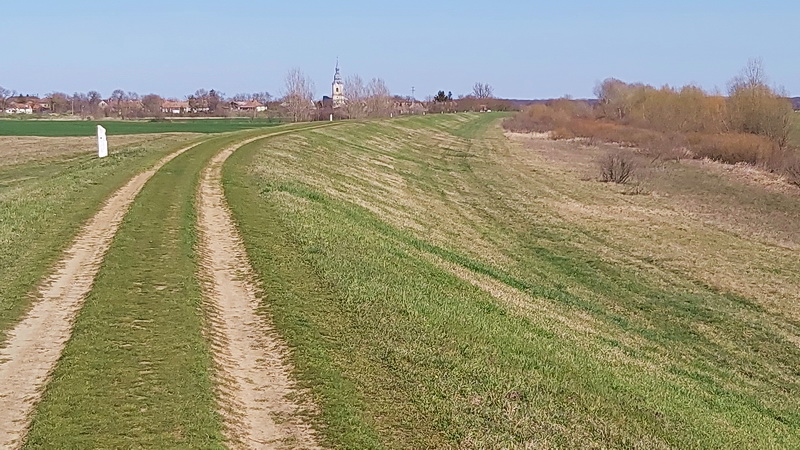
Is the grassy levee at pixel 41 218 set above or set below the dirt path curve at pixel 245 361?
above

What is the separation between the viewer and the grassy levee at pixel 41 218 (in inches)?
391

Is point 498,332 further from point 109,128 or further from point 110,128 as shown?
point 109,128

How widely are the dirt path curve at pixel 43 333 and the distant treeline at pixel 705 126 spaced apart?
3853 centimetres

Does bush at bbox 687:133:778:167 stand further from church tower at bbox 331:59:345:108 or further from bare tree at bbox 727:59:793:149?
church tower at bbox 331:59:345:108

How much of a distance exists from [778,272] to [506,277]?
7993 mm

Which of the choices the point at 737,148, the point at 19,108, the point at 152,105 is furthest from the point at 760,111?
the point at 19,108

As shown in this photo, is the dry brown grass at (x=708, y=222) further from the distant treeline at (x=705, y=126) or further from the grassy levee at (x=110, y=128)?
the grassy levee at (x=110, y=128)

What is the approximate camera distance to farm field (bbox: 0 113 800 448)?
6.71 metres

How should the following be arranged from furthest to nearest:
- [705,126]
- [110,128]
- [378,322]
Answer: [110,128] < [705,126] < [378,322]

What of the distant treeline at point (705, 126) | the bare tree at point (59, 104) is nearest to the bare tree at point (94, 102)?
the bare tree at point (59, 104)

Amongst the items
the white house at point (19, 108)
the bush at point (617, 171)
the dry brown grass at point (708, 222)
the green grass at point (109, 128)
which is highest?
the white house at point (19, 108)

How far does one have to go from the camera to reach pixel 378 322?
9641 mm

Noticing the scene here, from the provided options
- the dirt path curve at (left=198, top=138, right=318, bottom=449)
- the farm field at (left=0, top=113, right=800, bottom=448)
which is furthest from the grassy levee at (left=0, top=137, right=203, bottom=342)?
the dirt path curve at (left=198, top=138, right=318, bottom=449)

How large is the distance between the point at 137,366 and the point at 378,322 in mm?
3169
